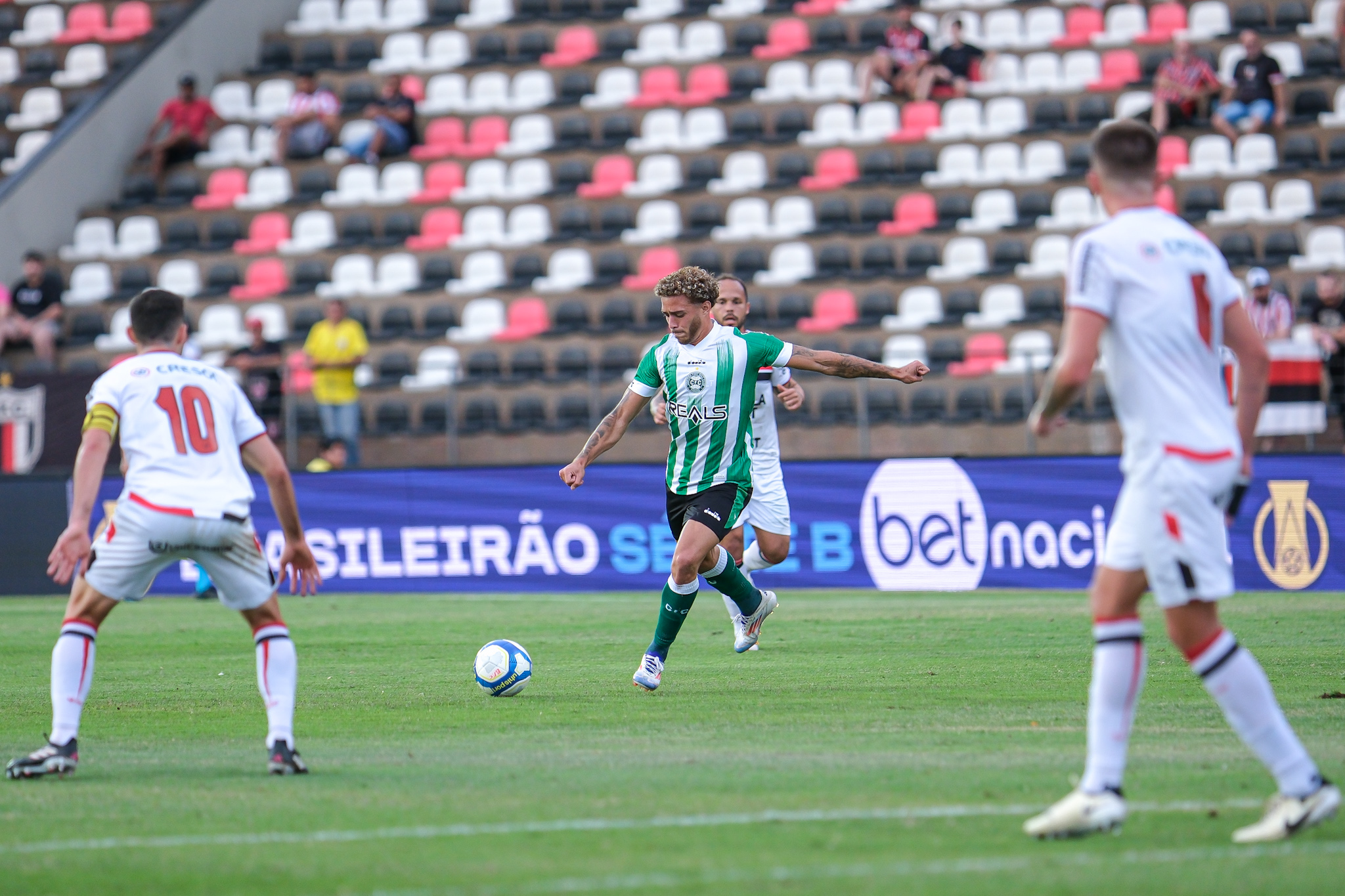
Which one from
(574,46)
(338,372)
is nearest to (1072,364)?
(338,372)

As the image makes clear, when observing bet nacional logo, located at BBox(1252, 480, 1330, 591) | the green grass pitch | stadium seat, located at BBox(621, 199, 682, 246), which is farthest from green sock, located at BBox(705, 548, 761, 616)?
stadium seat, located at BBox(621, 199, 682, 246)

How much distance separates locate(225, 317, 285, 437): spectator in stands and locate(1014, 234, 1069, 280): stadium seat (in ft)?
33.4

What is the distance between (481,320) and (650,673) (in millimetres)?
14701

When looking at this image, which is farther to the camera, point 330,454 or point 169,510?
point 330,454

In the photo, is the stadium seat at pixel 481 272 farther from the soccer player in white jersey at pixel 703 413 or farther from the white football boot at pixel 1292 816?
the white football boot at pixel 1292 816

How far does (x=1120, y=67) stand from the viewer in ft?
85.7

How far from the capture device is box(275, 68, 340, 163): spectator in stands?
27547 millimetres

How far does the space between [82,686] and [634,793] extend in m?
2.47

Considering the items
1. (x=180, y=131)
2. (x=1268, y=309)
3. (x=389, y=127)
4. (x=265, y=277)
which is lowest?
(x=1268, y=309)

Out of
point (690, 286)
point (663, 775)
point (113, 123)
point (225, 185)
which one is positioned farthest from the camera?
point (113, 123)

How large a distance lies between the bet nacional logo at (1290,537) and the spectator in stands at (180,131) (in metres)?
19.2

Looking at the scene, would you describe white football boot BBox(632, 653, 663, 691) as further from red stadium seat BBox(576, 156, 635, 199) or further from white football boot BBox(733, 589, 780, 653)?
red stadium seat BBox(576, 156, 635, 199)

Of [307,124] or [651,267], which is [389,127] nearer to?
[307,124]

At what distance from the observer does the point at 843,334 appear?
70.6 feet
